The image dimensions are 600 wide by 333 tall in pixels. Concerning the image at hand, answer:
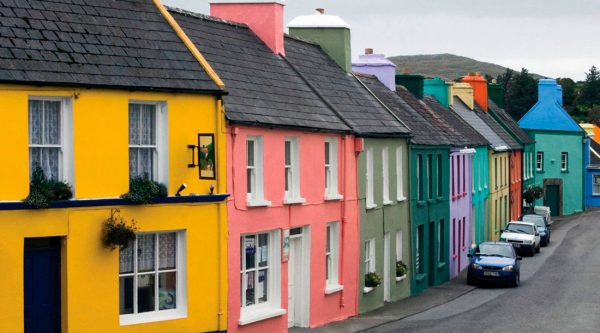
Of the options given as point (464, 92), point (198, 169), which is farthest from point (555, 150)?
point (198, 169)

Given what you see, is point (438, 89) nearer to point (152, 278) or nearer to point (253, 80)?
point (253, 80)

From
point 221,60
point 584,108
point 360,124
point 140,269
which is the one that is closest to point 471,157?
point 360,124

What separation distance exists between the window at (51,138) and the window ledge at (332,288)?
11.5 m

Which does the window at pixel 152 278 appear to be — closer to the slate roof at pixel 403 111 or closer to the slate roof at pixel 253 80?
the slate roof at pixel 253 80

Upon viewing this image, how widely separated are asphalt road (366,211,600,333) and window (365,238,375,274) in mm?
2063

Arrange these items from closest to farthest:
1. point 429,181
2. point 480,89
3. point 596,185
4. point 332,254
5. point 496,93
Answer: point 332,254 < point 429,181 < point 480,89 < point 496,93 < point 596,185

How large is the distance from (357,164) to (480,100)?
137ft

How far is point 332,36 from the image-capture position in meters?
38.9

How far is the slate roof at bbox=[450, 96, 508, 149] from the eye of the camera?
63.1 metres

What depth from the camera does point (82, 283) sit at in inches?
831

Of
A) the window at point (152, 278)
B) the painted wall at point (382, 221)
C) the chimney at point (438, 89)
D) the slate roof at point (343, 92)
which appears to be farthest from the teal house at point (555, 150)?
the window at point (152, 278)

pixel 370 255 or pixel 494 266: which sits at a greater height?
pixel 370 255

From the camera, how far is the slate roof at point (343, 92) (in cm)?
3391

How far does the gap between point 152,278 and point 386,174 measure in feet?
53.0
